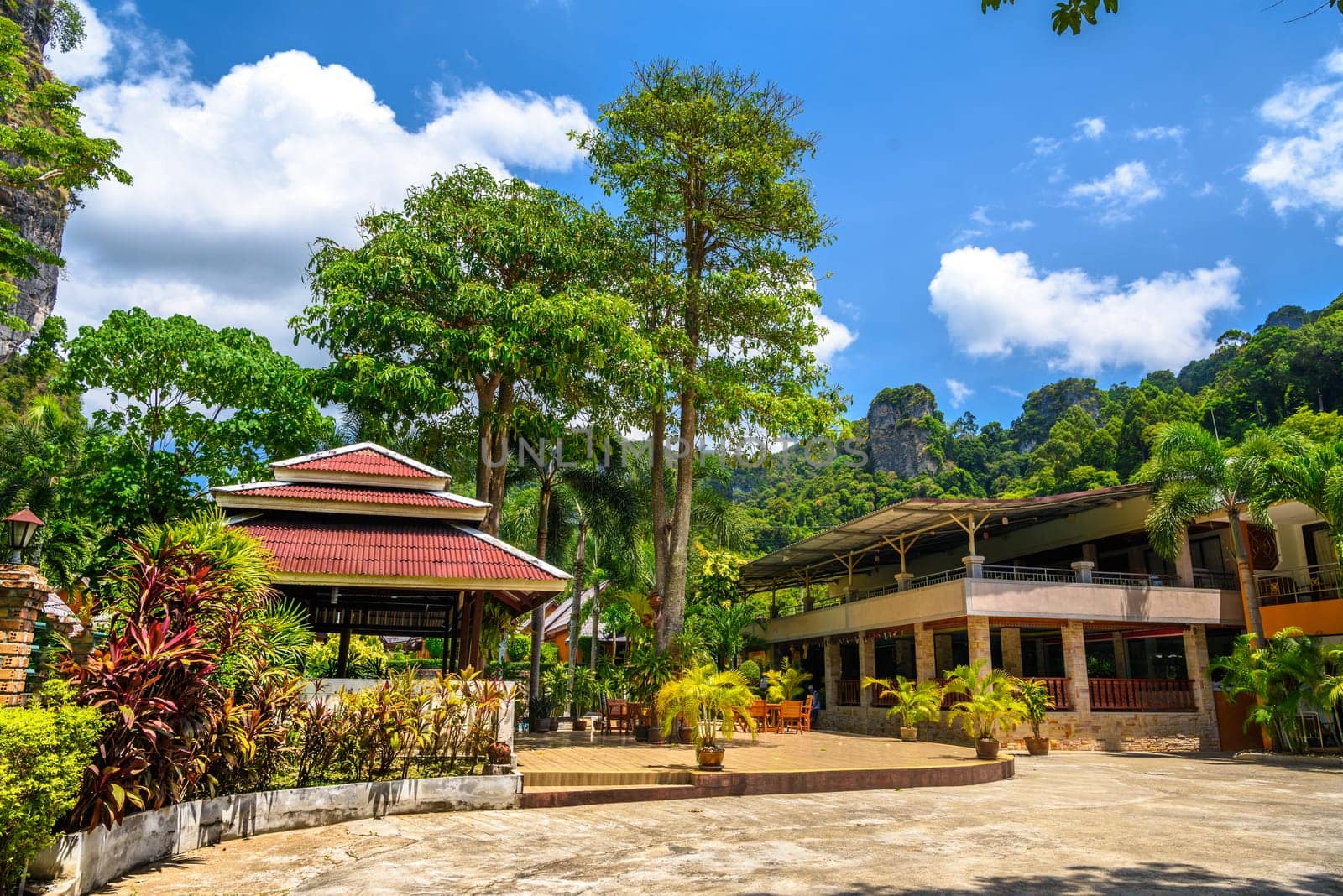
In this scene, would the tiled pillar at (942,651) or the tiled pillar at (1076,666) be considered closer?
the tiled pillar at (1076,666)

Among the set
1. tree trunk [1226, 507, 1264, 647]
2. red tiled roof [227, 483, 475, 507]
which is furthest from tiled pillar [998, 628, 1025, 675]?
red tiled roof [227, 483, 475, 507]

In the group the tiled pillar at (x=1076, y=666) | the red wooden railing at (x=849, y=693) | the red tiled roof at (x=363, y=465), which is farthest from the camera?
the red wooden railing at (x=849, y=693)

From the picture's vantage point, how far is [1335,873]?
20.4 feet

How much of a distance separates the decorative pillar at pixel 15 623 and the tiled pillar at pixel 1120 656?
2669 centimetres

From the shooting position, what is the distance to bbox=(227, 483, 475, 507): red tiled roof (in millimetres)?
12953

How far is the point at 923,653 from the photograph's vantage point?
22.7m

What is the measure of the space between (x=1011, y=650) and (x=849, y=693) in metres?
5.86

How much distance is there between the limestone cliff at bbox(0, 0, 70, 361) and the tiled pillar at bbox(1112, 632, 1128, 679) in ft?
167

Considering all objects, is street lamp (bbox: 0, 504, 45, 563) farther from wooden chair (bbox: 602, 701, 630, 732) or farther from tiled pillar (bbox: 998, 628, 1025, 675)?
tiled pillar (bbox: 998, 628, 1025, 675)

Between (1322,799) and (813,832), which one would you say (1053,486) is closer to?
(1322,799)

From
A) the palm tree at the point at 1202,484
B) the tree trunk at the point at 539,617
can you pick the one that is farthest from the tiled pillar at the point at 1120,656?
the tree trunk at the point at 539,617

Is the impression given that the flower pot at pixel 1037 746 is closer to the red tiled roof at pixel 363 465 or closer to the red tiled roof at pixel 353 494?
the red tiled roof at pixel 353 494

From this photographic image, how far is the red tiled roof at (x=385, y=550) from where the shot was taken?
11.6 meters

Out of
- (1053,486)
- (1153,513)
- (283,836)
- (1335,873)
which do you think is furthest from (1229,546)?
(1053,486)
